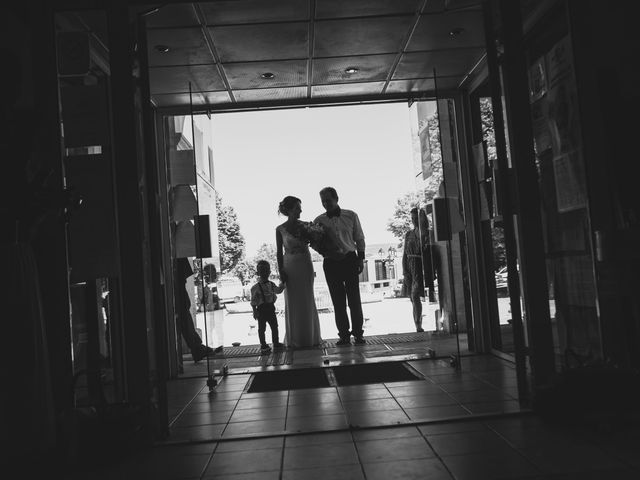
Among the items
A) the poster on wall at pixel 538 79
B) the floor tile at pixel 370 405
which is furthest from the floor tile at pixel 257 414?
the poster on wall at pixel 538 79

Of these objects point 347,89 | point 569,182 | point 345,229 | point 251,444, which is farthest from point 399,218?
point 251,444

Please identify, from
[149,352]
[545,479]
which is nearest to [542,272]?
[545,479]

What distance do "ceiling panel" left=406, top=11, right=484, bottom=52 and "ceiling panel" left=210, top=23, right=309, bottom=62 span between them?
2.80 ft

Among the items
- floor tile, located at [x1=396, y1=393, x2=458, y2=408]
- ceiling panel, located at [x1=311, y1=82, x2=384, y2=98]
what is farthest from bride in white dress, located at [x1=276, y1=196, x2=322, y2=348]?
floor tile, located at [x1=396, y1=393, x2=458, y2=408]

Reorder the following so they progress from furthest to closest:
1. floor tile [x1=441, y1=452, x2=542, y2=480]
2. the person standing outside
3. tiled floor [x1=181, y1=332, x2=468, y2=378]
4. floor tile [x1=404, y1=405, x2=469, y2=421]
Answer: the person standing outside
tiled floor [x1=181, y1=332, x2=468, y2=378]
floor tile [x1=404, y1=405, x2=469, y2=421]
floor tile [x1=441, y1=452, x2=542, y2=480]

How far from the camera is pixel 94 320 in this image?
372 centimetres

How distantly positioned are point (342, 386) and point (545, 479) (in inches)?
94.1

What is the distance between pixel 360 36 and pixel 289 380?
267 centimetres

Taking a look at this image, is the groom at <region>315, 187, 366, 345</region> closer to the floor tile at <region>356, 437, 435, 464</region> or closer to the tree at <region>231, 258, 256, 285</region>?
the floor tile at <region>356, 437, 435, 464</region>

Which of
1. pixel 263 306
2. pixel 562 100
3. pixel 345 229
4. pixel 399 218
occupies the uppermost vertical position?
pixel 399 218

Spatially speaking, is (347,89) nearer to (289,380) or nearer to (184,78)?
(184,78)

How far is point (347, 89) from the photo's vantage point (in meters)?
6.35

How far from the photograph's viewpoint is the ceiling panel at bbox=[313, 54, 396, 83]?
548cm

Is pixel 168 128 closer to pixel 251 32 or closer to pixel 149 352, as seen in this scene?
pixel 251 32
